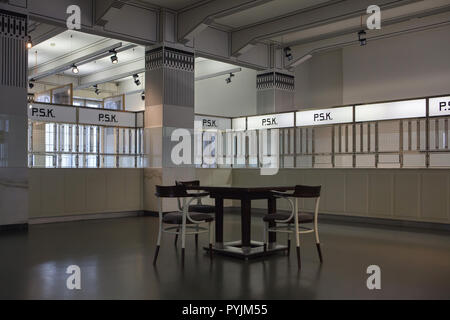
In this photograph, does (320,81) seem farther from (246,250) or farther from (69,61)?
(69,61)

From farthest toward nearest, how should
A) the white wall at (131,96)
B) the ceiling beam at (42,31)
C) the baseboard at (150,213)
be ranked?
the white wall at (131,96) < the ceiling beam at (42,31) < the baseboard at (150,213)

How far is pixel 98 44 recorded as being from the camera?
12.9 m

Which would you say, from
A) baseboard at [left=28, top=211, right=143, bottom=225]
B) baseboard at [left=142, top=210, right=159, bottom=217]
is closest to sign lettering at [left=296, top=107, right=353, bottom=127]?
baseboard at [left=142, top=210, right=159, bottom=217]

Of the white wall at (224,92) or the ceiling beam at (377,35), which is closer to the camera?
the ceiling beam at (377,35)

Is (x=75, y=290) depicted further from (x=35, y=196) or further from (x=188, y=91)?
(x=188, y=91)

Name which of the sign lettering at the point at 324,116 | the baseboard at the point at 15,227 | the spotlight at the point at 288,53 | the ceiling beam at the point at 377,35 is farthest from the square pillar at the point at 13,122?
the ceiling beam at the point at 377,35

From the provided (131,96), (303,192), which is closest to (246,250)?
(303,192)

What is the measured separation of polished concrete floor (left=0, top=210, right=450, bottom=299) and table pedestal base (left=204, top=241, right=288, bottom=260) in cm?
14

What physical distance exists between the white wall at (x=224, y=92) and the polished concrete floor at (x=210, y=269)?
6.88m

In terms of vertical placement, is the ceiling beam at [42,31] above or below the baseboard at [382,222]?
above

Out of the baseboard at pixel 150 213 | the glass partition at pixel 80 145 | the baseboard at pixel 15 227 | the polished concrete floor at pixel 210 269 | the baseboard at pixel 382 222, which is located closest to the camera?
the polished concrete floor at pixel 210 269

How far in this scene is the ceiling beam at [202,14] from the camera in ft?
28.6

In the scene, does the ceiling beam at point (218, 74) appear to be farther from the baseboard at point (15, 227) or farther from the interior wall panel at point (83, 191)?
the baseboard at point (15, 227)

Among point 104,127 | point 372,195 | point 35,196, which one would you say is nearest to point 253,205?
point 372,195
